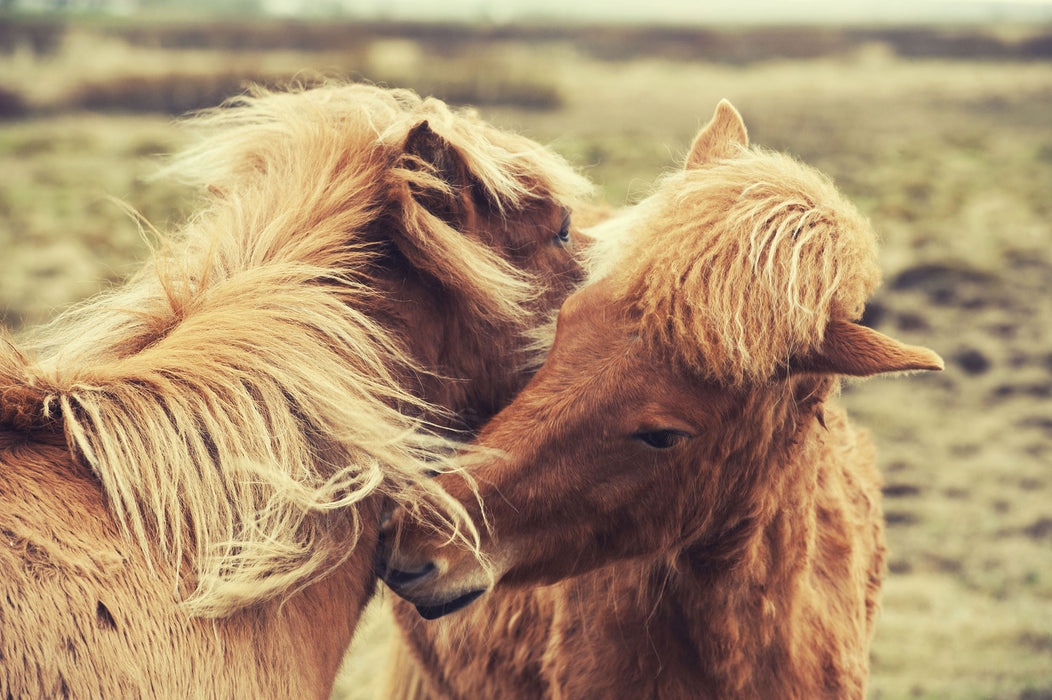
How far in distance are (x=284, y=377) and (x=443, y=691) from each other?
5.51ft

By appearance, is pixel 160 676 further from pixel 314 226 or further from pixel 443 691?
pixel 443 691

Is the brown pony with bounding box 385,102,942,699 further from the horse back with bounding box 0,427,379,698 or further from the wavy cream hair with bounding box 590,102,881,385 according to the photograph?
the horse back with bounding box 0,427,379,698

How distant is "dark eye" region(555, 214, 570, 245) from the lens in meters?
2.34

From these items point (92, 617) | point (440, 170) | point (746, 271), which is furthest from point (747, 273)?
point (92, 617)

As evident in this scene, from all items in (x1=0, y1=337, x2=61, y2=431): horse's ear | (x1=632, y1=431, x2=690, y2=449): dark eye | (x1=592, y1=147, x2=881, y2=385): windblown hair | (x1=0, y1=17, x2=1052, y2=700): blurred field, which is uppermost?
(x1=592, y1=147, x2=881, y2=385): windblown hair

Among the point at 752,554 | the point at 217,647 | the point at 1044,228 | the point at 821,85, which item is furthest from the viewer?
the point at 821,85

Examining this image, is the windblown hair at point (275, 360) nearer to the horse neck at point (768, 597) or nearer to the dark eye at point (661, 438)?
the dark eye at point (661, 438)

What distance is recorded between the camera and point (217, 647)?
1493mm

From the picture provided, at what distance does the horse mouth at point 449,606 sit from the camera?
1.85 metres

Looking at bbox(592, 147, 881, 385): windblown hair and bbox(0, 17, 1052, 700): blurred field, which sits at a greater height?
bbox(592, 147, 881, 385): windblown hair

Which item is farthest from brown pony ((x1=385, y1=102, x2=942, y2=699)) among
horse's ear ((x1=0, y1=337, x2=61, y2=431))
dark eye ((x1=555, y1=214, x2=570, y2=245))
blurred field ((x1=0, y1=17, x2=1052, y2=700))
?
horse's ear ((x1=0, y1=337, x2=61, y2=431))

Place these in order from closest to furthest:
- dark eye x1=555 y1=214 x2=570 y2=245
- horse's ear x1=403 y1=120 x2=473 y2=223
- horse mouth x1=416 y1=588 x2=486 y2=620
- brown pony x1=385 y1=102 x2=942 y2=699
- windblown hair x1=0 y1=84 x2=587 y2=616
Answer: windblown hair x1=0 y1=84 x2=587 y2=616 → brown pony x1=385 y1=102 x2=942 y2=699 → horse mouth x1=416 y1=588 x2=486 y2=620 → horse's ear x1=403 y1=120 x2=473 y2=223 → dark eye x1=555 y1=214 x2=570 y2=245

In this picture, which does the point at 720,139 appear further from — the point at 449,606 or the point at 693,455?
the point at 449,606

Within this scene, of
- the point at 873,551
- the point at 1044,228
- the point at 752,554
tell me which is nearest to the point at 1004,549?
the point at 873,551
